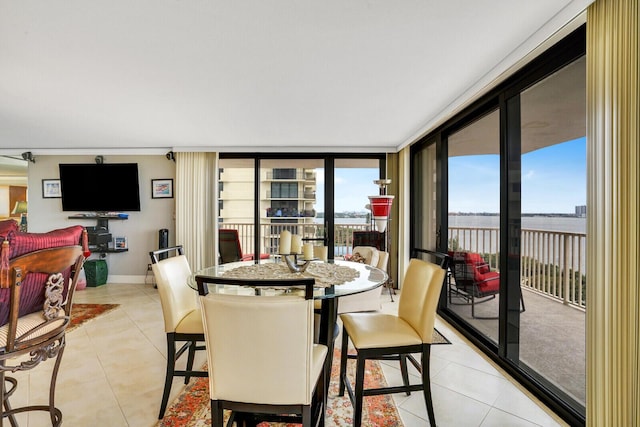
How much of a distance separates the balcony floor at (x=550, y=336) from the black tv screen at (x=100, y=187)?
527 centimetres

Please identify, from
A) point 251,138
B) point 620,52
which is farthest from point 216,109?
point 620,52

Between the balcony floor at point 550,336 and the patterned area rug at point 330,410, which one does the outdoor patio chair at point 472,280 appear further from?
the patterned area rug at point 330,410

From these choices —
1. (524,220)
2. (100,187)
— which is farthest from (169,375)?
(100,187)

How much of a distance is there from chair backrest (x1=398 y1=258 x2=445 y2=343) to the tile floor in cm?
56

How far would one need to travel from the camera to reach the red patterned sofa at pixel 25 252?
1171 mm

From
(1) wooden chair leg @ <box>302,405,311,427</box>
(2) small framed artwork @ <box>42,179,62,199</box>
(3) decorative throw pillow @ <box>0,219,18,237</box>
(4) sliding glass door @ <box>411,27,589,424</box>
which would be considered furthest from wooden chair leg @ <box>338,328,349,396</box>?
(2) small framed artwork @ <box>42,179,62,199</box>

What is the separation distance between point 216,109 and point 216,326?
2.55 metres

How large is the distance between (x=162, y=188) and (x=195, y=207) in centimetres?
83

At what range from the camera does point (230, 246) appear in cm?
492

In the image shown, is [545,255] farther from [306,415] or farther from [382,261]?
[306,415]

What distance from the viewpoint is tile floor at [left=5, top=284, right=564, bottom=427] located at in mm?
1835

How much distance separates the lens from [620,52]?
1.33 meters

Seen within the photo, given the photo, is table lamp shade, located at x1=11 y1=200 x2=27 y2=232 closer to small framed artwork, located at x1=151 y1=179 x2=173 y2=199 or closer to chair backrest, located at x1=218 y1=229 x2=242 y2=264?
small framed artwork, located at x1=151 y1=179 x2=173 y2=199

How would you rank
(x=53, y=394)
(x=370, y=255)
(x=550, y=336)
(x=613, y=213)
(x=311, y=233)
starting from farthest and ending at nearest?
1. (x=311, y=233)
2. (x=370, y=255)
3. (x=550, y=336)
4. (x=53, y=394)
5. (x=613, y=213)
